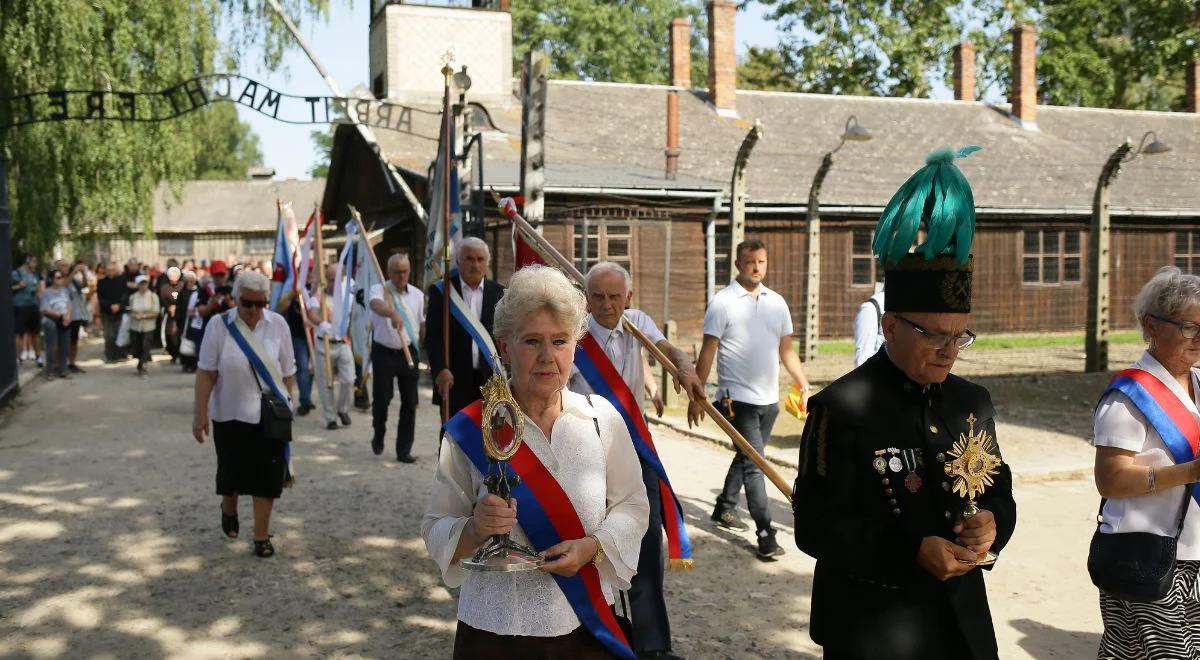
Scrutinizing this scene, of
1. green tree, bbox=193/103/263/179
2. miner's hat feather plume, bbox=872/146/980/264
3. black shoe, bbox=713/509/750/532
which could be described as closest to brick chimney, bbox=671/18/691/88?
black shoe, bbox=713/509/750/532

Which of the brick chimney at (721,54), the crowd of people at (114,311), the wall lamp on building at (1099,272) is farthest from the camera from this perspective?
the brick chimney at (721,54)

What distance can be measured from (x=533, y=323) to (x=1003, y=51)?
41.2 meters

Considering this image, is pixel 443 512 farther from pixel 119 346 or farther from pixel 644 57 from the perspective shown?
pixel 644 57

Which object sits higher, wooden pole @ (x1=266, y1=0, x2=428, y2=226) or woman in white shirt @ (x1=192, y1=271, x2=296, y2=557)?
wooden pole @ (x1=266, y1=0, x2=428, y2=226)

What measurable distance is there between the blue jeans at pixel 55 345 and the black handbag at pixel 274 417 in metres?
13.1

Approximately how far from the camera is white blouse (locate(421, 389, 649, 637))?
2910mm

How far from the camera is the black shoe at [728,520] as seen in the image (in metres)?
7.70

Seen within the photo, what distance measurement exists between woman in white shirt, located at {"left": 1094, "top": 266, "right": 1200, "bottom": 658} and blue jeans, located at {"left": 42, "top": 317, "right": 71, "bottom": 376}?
60.0 feet

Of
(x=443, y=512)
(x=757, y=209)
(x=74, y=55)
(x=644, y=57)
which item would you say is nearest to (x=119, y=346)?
(x=74, y=55)

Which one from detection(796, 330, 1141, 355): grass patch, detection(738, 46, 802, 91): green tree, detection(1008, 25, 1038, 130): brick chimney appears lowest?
detection(796, 330, 1141, 355): grass patch

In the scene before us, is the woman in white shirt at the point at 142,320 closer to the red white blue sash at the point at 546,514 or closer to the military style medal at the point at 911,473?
the red white blue sash at the point at 546,514

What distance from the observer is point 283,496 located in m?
9.02

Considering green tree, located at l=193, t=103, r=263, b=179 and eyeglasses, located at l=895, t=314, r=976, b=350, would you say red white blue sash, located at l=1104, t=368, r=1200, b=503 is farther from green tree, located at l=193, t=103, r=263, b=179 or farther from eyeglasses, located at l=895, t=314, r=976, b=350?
green tree, located at l=193, t=103, r=263, b=179

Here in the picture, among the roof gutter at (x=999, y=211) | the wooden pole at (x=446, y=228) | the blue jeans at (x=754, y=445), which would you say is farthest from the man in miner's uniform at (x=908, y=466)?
the roof gutter at (x=999, y=211)
